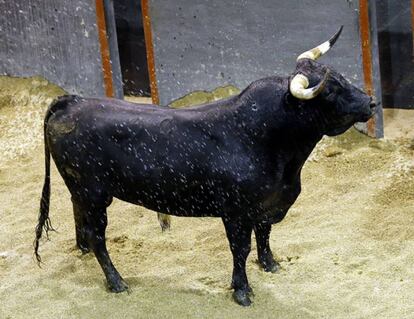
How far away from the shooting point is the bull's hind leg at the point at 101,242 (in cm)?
652

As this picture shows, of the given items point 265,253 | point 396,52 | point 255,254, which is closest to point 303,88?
point 265,253

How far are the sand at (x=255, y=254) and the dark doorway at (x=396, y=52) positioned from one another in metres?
0.49

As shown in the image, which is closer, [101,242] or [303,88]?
[303,88]

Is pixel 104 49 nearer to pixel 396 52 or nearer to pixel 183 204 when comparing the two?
pixel 396 52

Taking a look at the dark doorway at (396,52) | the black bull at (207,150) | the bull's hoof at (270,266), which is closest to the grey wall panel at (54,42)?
the dark doorway at (396,52)

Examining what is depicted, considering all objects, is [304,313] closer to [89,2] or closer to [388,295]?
[388,295]

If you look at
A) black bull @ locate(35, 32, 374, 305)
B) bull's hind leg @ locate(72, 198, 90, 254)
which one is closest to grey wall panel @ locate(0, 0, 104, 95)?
bull's hind leg @ locate(72, 198, 90, 254)

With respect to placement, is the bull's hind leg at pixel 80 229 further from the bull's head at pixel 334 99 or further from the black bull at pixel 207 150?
the bull's head at pixel 334 99

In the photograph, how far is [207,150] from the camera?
6082 mm

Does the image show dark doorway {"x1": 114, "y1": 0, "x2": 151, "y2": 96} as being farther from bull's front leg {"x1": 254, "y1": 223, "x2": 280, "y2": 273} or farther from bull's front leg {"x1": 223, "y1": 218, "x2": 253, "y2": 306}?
bull's front leg {"x1": 223, "y1": 218, "x2": 253, "y2": 306}

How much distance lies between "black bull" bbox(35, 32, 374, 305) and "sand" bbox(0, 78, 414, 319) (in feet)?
0.84

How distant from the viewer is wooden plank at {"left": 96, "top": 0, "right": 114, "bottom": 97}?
9125mm

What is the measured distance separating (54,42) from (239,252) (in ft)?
13.4

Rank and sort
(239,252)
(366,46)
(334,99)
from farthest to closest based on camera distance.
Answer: (366,46) < (239,252) < (334,99)
